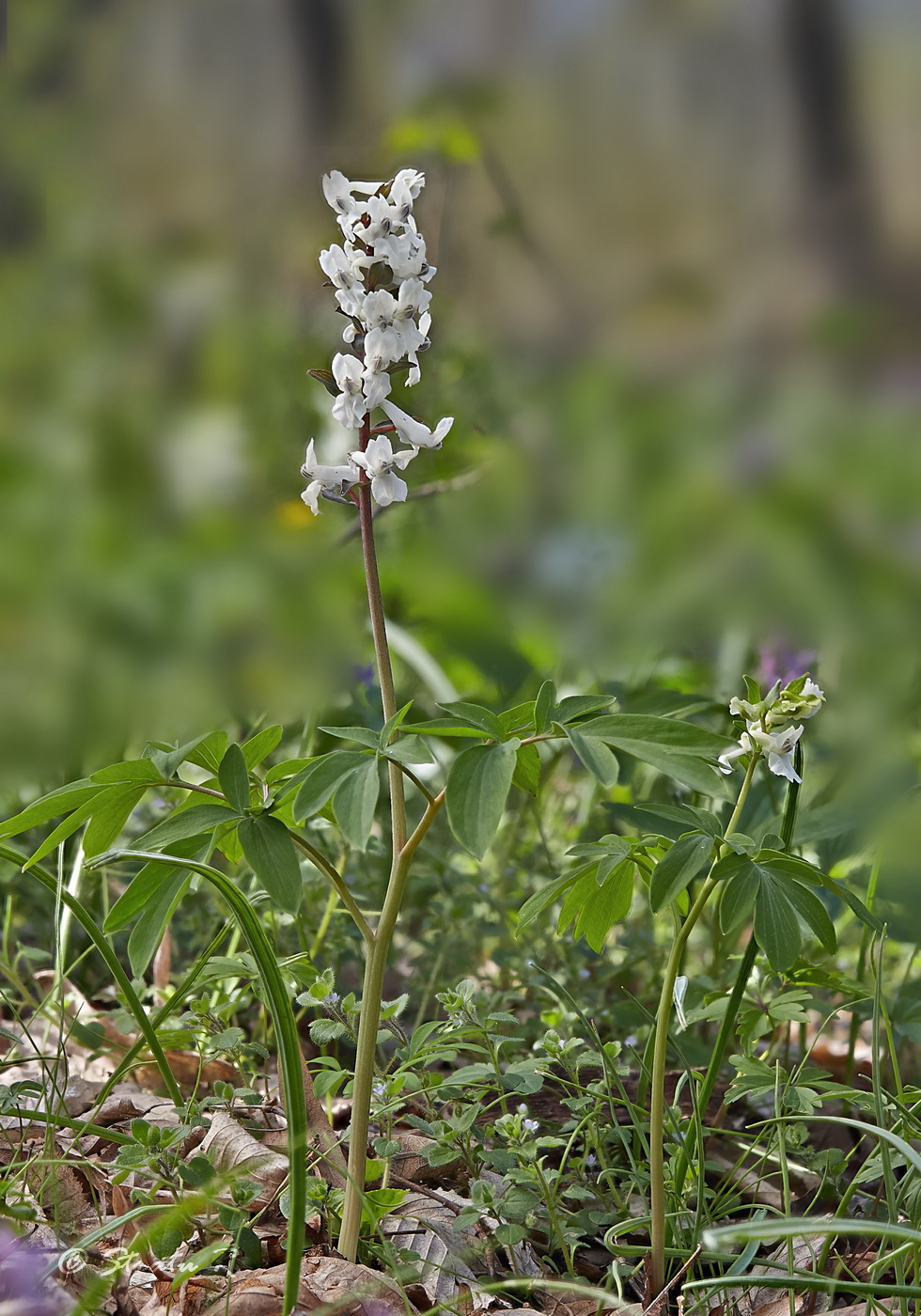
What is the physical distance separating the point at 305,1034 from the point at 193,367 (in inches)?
68.9

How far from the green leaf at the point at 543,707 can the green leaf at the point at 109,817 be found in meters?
0.25

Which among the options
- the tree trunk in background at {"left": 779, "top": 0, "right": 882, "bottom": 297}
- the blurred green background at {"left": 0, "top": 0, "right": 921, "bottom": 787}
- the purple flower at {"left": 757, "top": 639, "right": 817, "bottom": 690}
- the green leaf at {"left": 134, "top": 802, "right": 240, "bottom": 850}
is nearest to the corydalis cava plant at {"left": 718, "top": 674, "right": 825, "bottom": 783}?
the green leaf at {"left": 134, "top": 802, "right": 240, "bottom": 850}

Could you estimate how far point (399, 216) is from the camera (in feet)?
2.31

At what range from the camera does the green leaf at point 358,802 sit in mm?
640

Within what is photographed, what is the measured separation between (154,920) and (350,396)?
347 mm

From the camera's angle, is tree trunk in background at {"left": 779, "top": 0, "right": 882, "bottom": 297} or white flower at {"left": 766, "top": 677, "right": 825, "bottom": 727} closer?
white flower at {"left": 766, "top": 677, "right": 825, "bottom": 727}

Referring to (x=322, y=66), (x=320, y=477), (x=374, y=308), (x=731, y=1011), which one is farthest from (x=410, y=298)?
(x=322, y=66)

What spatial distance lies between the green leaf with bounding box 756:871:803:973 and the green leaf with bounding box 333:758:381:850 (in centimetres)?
24

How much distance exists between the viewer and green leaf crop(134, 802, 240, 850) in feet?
2.29

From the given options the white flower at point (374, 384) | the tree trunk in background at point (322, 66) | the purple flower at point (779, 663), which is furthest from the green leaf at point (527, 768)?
the tree trunk in background at point (322, 66)

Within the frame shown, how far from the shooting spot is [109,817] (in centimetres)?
76

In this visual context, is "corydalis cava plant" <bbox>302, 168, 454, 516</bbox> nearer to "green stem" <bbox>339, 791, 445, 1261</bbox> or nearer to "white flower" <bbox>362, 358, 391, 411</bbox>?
"white flower" <bbox>362, 358, 391, 411</bbox>

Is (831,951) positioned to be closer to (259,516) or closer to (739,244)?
(259,516)

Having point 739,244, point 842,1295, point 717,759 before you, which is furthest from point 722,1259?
point 739,244
